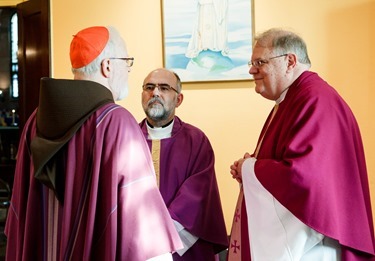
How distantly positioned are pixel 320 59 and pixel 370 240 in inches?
73.5

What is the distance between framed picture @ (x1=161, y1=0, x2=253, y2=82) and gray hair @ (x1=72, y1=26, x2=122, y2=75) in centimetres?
178

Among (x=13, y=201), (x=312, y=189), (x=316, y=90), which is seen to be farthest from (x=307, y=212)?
(x=13, y=201)

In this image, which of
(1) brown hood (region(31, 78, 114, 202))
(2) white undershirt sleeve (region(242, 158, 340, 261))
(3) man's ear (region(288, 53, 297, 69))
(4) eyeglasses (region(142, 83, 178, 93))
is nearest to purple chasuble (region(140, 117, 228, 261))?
(4) eyeglasses (region(142, 83, 178, 93))

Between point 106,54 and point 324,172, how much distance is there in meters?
0.86

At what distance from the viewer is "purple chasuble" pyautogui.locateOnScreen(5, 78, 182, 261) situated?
119cm

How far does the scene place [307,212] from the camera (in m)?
1.42

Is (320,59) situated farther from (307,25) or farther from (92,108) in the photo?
(92,108)

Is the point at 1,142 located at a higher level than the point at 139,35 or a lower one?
lower

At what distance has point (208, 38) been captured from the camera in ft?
10.3

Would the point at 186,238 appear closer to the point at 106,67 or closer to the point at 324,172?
the point at 324,172

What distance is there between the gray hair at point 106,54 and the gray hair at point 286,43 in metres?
0.70

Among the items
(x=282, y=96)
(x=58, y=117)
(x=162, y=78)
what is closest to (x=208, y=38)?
(x=162, y=78)

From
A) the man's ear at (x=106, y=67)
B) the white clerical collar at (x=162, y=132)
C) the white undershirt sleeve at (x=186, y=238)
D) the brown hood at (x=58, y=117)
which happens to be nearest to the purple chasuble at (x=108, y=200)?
the brown hood at (x=58, y=117)

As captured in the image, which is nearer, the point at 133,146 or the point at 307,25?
the point at 133,146
